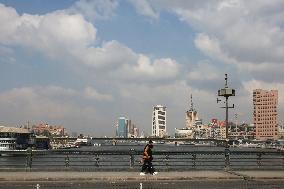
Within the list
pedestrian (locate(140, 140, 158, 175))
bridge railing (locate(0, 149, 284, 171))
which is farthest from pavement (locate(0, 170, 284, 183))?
bridge railing (locate(0, 149, 284, 171))

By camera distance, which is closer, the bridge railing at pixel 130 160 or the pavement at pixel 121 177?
the pavement at pixel 121 177

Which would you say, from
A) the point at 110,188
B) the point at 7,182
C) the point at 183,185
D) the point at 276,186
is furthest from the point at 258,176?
the point at 7,182

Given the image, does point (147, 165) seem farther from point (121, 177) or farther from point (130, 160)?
point (130, 160)

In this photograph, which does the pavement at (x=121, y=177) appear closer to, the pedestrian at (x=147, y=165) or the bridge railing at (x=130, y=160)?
the pedestrian at (x=147, y=165)

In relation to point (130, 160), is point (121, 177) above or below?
below

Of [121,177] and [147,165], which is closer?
[121,177]

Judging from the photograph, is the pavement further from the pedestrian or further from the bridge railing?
the bridge railing

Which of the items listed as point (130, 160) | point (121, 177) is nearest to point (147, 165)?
point (121, 177)

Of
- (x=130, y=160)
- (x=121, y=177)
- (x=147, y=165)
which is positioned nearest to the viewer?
(x=121, y=177)

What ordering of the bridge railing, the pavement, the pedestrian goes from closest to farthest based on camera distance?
the pavement, the pedestrian, the bridge railing

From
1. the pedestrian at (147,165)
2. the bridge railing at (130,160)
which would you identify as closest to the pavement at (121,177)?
the pedestrian at (147,165)

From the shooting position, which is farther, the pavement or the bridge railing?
the bridge railing

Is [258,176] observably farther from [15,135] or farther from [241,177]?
[15,135]

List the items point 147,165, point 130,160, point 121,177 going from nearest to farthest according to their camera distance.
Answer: point 121,177, point 147,165, point 130,160
